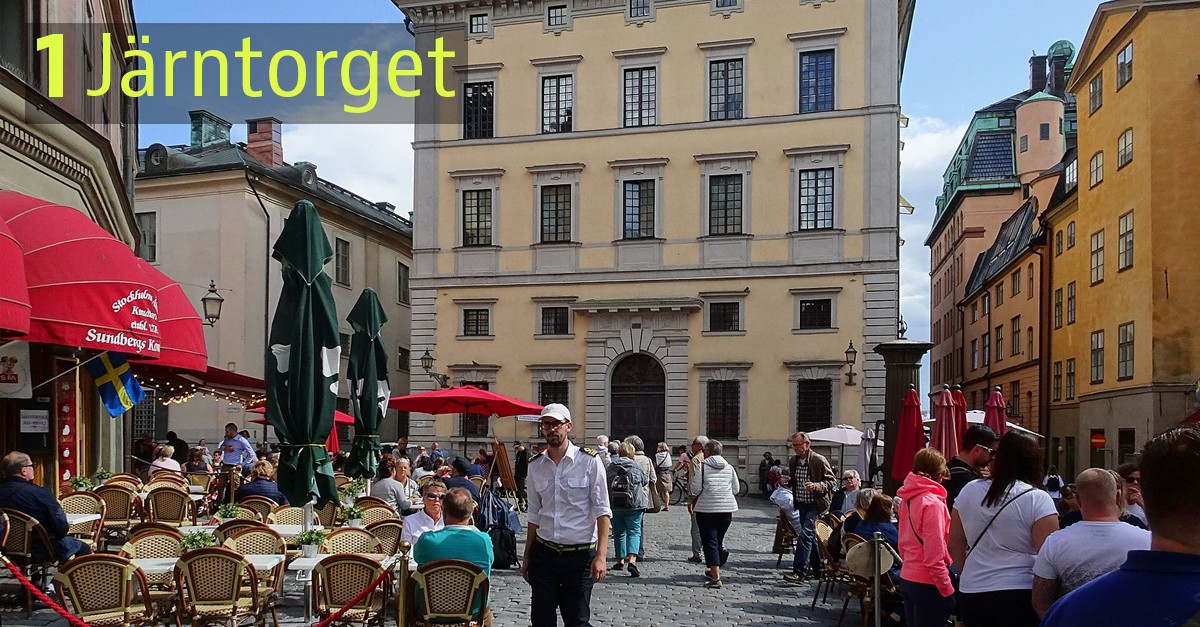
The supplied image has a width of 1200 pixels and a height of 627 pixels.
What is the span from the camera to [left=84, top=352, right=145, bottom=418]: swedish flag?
600 inches

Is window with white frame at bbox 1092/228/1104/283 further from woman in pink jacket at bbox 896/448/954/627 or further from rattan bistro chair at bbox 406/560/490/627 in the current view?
rattan bistro chair at bbox 406/560/490/627

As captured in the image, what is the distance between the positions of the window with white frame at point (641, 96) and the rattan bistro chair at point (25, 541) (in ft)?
86.1

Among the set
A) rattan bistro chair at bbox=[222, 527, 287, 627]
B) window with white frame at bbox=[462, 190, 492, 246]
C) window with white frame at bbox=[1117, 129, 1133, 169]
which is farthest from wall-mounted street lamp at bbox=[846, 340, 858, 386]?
rattan bistro chair at bbox=[222, 527, 287, 627]

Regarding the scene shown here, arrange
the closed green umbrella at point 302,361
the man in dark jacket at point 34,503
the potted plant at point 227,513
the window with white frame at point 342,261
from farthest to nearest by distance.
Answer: the window with white frame at point 342,261 → the potted plant at point 227,513 → the man in dark jacket at point 34,503 → the closed green umbrella at point 302,361

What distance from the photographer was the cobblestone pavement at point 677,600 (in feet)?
33.5

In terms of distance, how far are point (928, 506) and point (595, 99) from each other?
2868 cm

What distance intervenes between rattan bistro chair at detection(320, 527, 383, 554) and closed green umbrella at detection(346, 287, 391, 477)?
343cm

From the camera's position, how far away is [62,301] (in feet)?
34.2

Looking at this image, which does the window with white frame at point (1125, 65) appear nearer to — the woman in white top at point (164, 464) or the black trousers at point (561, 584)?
the woman in white top at point (164, 464)

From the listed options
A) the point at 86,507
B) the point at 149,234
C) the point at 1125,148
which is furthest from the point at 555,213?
the point at 86,507

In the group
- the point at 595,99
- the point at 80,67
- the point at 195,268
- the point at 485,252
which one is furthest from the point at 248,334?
the point at 80,67

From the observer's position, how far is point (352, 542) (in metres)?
9.64

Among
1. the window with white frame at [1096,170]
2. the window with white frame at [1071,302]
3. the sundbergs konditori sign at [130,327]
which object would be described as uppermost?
the window with white frame at [1096,170]

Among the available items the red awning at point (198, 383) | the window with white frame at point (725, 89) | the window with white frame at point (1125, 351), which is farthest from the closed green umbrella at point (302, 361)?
the window with white frame at point (1125, 351)
